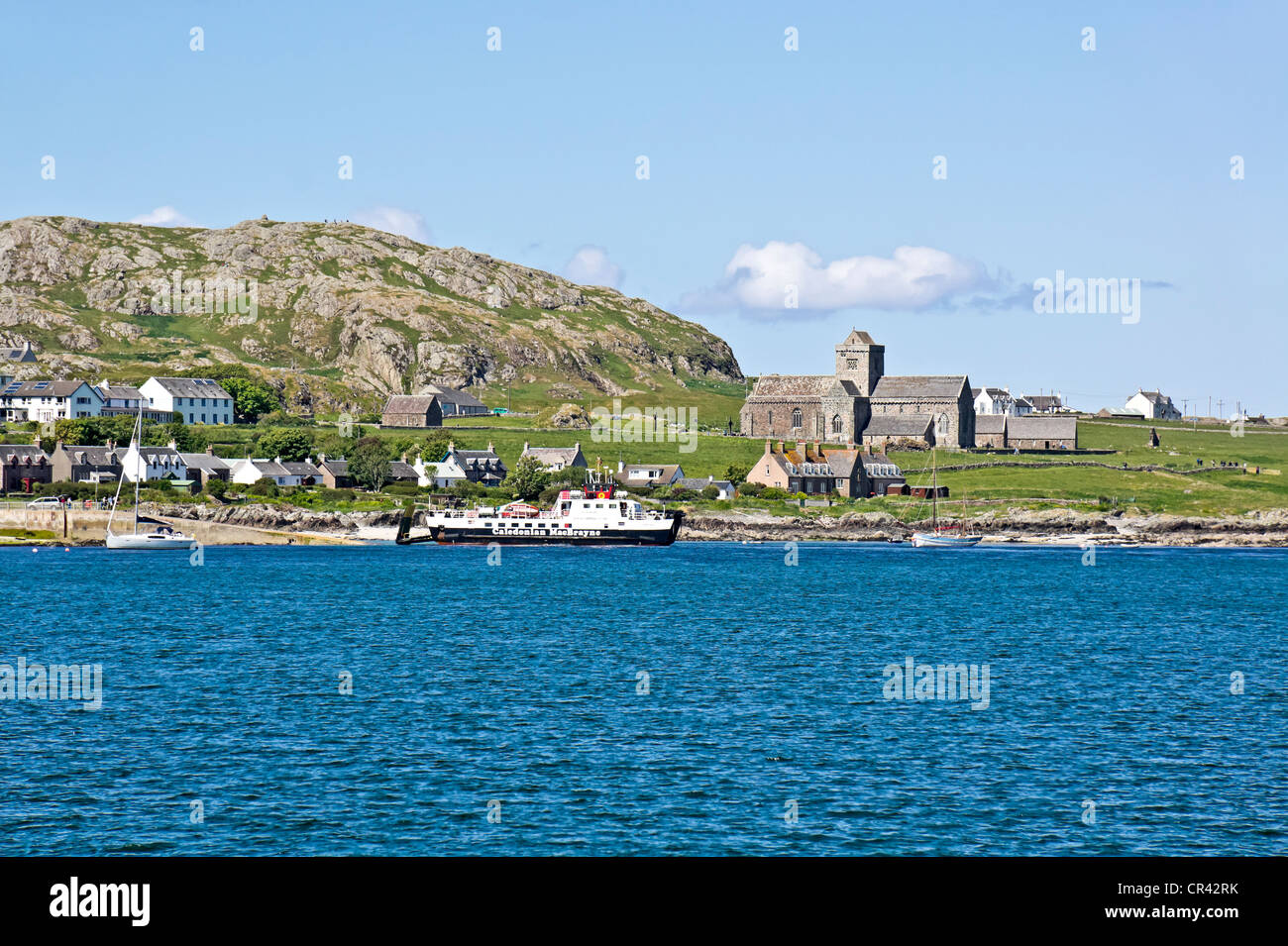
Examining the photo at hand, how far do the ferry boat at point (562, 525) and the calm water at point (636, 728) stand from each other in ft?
177

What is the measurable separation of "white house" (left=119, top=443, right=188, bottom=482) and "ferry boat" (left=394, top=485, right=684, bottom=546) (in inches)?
1338

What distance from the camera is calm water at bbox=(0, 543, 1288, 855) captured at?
2655cm

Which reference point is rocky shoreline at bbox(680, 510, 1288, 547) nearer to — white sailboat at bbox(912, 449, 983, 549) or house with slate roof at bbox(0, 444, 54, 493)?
white sailboat at bbox(912, 449, 983, 549)

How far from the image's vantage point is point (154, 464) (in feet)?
512

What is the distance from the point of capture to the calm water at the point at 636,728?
26.5 m

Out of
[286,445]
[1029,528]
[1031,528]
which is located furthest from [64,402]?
[1031,528]

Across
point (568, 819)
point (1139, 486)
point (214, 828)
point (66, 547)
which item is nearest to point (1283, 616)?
point (568, 819)

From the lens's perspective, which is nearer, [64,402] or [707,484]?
[707,484]

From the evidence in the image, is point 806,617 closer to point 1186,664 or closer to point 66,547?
point 1186,664

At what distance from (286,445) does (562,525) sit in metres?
51.8

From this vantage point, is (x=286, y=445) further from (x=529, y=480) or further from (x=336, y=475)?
(x=529, y=480)
